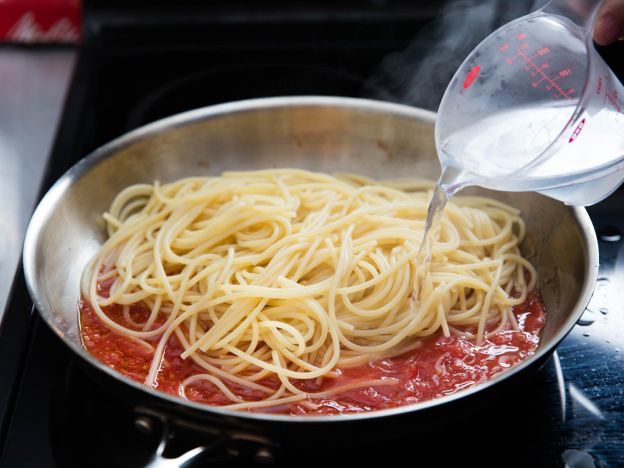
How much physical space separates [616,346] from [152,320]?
1.53 metres

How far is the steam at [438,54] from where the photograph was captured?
3414mm

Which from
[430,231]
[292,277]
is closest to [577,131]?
[430,231]

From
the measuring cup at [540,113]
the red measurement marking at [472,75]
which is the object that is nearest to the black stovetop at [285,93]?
Answer: the measuring cup at [540,113]

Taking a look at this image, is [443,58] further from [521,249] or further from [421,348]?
[421,348]

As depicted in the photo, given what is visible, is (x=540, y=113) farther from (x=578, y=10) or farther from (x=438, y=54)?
(x=438, y=54)

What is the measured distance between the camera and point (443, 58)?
3422 mm

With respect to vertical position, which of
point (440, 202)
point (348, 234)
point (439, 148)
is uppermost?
point (439, 148)

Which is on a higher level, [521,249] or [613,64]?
[613,64]

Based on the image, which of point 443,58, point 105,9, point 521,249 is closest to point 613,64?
point 443,58

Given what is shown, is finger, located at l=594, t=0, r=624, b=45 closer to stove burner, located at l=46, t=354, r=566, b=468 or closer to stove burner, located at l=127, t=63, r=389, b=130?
stove burner, located at l=46, t=354, r=566, b=468

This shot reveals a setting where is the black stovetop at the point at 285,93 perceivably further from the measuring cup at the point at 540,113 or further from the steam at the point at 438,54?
the measuring cup at the point at 540,113

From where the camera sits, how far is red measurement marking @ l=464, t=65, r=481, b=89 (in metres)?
2.38

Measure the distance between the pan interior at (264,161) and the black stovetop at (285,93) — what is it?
0.20 metres

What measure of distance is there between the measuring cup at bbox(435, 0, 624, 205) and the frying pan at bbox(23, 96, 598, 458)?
1.21ft
